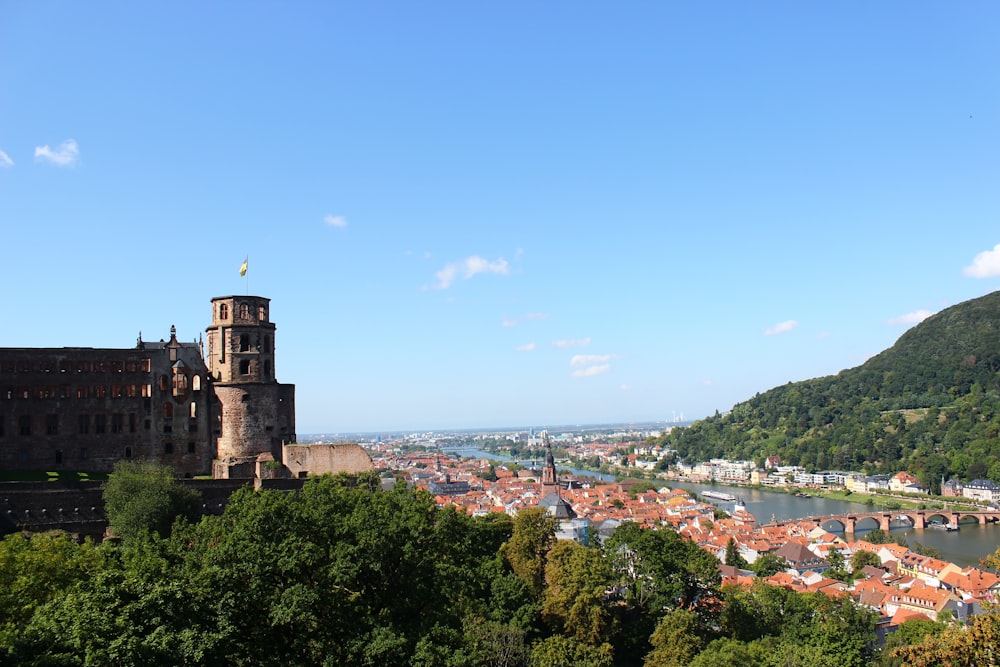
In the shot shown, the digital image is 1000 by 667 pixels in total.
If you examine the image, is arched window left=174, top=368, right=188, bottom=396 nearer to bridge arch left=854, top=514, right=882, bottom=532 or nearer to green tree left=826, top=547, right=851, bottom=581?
green tree left=826, top=547, right=851, bottom=581

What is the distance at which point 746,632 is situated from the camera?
33250mm

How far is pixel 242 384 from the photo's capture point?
119ft

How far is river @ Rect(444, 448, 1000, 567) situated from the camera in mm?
69438

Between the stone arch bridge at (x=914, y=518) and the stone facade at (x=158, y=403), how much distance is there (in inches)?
2486

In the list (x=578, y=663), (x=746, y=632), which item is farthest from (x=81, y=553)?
(x=746, y=632)

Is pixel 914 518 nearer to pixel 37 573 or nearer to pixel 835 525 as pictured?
pixel 835 525

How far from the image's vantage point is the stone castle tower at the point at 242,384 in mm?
36000

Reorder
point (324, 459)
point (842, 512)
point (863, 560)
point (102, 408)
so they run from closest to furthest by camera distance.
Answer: point (102, 408)
point (324, 459)
point (863, 560)
point (842, 512)

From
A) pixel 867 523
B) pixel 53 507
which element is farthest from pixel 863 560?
pixel 53 507

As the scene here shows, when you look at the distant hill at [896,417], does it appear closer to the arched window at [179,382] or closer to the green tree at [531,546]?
the green tree at [531,546]

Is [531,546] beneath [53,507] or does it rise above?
beneath

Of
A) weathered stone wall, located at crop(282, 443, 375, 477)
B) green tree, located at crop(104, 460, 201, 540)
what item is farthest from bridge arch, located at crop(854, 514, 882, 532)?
green tree, located at crop(104, 460, 201, 540)

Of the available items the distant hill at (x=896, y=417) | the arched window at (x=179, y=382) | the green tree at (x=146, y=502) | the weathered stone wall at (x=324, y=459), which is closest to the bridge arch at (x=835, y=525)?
the distant hill at (x=896, y=417)

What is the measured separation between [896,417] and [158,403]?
5783 inches
